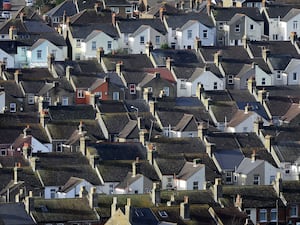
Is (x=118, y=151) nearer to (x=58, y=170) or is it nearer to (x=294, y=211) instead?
(x=58, y=170)

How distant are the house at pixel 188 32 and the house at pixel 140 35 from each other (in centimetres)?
52

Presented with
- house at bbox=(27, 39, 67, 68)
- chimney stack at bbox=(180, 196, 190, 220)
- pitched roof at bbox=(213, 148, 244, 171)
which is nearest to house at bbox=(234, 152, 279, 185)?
pitched roof at bbox=(213, 148, 244, 171)

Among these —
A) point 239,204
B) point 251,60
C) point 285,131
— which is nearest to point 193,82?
point 251,60

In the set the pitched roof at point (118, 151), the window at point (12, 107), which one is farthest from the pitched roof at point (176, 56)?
the pitched roof at point (118, 151)

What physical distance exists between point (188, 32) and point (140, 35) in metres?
3.15

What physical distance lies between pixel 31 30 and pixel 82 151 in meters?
39.2

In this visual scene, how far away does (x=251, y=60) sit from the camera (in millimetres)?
135500

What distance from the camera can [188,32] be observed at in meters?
143

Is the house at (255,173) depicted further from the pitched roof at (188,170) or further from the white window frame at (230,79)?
the white window frame at (230,79)

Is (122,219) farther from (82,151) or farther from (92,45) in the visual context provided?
(92,45)

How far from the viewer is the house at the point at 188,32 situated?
469 feet

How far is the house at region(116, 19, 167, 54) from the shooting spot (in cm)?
14200

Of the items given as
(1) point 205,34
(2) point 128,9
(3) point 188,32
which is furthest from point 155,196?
(2) point 128,9

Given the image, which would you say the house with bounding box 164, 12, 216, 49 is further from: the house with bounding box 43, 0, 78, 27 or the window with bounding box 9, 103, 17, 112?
the window with bounding box 9, 103, 17, 112
